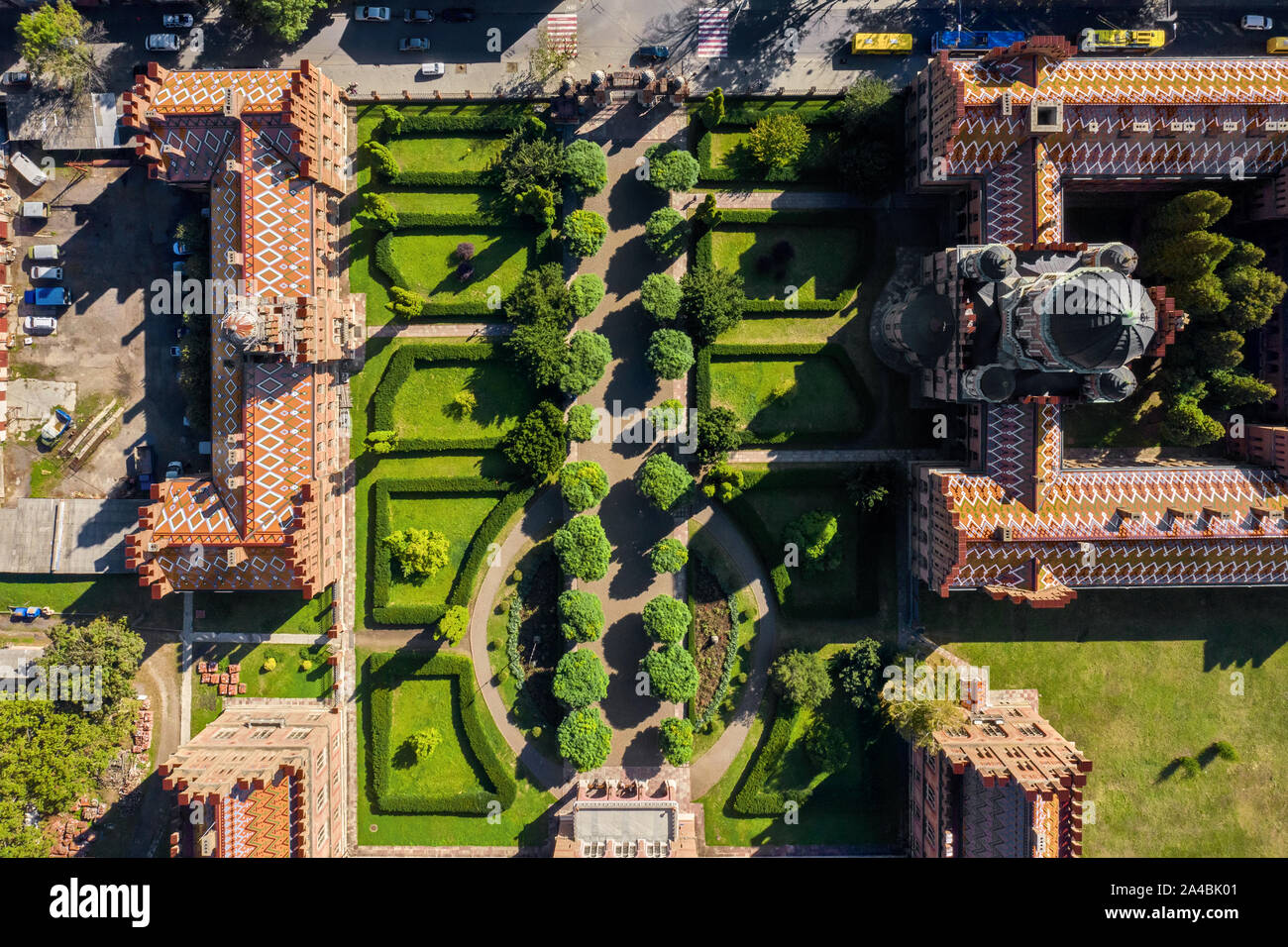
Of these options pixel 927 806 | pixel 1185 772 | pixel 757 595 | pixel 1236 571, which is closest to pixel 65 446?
pixel 757 595

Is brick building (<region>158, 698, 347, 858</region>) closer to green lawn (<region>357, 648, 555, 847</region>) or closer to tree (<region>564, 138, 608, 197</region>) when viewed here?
green lawn (<region>357, 648, 555, 847</region>)

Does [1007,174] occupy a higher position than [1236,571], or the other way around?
[1007,174]

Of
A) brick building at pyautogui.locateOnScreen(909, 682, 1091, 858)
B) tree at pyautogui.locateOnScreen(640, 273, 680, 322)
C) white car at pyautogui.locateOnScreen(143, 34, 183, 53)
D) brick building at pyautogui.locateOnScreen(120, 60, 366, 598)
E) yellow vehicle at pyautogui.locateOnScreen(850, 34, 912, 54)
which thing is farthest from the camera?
white car at pyautogui.locateOnScreen(143, 34, 183, 53)

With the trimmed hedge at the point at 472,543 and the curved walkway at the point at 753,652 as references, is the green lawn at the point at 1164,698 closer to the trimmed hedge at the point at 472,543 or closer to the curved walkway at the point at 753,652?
the curved walkway at the point at 753,652

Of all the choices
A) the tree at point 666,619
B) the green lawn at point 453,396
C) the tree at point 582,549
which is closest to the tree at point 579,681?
the tree at point 666,619

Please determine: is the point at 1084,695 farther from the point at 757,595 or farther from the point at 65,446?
the point at 65,446

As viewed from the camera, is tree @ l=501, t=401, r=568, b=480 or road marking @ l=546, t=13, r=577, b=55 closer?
tree @ l=501, t=401, r=568, b=480

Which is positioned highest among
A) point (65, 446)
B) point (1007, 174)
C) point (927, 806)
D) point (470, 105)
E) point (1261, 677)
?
point (470, 105)

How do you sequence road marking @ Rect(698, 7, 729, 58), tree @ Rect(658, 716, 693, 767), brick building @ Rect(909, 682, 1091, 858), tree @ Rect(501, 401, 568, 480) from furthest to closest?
road marking @ Rect(698, 7, 729, 58) < tree @ Rect(658, 716, 693, 767) < tree @ Rect(501, 401, 568, 480) < brick building @ Rect(909, 682, 1091, 858)

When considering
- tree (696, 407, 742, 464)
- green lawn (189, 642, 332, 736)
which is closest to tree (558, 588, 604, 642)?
tree (696, 407, 742, 464)
